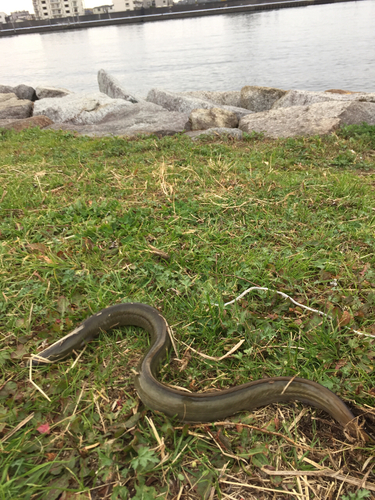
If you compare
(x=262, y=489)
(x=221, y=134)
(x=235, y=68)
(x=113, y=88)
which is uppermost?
(x=113, y=88)

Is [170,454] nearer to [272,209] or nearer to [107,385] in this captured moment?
[107,385]

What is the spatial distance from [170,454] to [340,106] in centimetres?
905

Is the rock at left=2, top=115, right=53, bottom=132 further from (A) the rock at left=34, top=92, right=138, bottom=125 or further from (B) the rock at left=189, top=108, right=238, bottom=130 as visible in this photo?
(B) the rock at left=189, top=108, right=238, bottom=130

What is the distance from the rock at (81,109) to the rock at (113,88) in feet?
4.54

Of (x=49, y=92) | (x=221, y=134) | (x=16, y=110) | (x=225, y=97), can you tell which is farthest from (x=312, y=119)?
(x=49, y=92)

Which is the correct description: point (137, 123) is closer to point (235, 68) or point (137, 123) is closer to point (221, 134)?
point (221, 134)

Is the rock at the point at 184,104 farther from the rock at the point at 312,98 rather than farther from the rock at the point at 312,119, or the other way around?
the rock at the point at 312,119

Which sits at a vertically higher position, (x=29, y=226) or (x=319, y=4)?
(x=319, y=4)

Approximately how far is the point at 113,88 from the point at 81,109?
369cm

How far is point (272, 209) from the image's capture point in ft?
14.5

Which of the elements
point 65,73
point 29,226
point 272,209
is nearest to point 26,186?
point 29,226

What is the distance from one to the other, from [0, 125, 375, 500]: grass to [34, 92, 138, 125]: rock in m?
6.06

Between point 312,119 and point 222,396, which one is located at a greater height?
point 312,119

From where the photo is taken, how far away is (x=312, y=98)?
1036 cm
